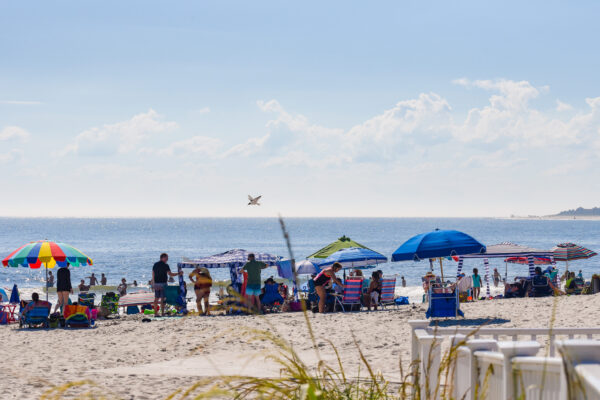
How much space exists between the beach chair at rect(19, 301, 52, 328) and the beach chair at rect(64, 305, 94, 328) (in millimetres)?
407

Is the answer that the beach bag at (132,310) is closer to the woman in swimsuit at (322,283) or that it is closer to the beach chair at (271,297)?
the beach chair at (271,297)

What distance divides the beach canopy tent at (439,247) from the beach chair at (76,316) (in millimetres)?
6556

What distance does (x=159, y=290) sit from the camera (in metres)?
16.0

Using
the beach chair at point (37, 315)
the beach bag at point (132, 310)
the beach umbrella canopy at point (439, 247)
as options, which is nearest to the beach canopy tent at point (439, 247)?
the beach umbrella canopy at point (439, 247)

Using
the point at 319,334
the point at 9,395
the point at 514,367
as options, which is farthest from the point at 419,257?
the point at 514,367

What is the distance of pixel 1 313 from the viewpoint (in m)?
15.9

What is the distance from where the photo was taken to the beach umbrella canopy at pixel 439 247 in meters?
12.3

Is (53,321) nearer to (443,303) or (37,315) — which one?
(37,315)

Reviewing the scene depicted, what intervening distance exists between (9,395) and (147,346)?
405 centimetres

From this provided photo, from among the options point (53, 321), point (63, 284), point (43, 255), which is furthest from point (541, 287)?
point (43, 255)

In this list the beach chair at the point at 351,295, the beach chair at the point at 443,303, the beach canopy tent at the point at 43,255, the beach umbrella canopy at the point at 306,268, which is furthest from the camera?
the beach umbrella canopy at the point at 306,268

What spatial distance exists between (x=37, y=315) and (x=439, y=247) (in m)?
8.29

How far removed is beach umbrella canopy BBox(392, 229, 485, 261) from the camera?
1228cm

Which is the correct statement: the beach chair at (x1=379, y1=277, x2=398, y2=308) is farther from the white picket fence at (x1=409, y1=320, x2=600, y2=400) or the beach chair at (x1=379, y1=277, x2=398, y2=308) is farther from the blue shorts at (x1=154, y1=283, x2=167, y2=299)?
the white picket fence at (x1=409, y1=320, x2=600, y2=400)
